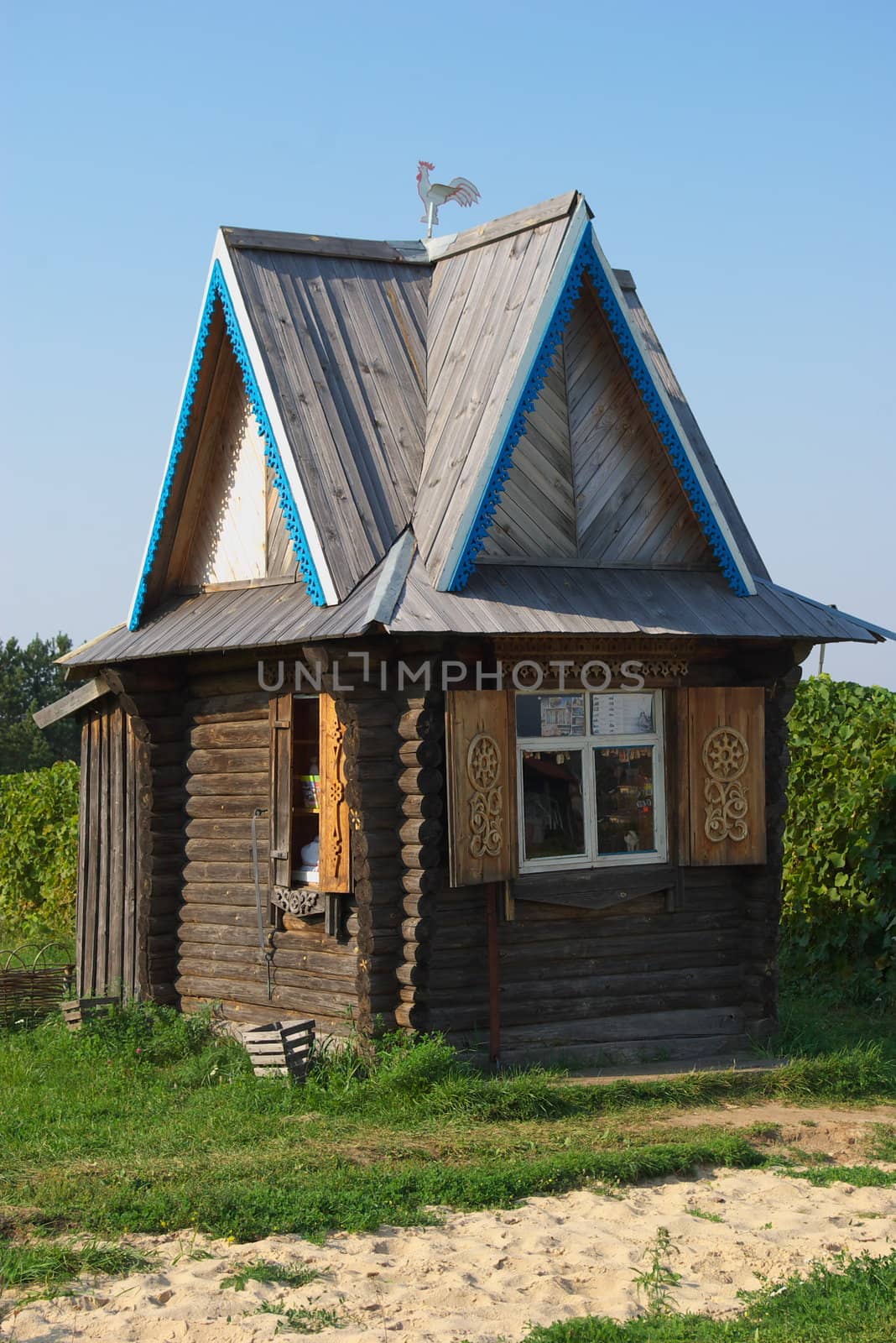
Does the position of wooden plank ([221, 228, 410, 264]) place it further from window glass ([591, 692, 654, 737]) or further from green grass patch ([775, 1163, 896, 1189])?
green grass patch ([775, 1163, 896, 1189])

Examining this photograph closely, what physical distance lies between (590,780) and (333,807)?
1913 mm

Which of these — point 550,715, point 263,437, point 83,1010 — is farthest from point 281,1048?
point 263,437

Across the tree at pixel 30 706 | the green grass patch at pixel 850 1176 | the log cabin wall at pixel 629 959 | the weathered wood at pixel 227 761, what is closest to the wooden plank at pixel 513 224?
the log cabin wall at pixel 629 959

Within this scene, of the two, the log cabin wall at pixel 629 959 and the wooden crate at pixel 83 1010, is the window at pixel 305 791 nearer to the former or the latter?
the log cabin wall at pixel 629 959

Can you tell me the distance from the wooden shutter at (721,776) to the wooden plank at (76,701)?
16.4 feet

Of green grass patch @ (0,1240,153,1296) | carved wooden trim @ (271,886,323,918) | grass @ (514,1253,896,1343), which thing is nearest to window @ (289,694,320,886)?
carved wooden trim @ (271,886,323,918)

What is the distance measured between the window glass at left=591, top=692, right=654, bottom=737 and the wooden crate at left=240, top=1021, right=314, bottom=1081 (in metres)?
3.06

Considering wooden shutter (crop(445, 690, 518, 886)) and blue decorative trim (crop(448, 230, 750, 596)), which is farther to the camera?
blue decorative trim (crop(448, 230, 750, 596))

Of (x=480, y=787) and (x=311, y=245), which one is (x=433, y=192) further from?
(x=480, y=787)

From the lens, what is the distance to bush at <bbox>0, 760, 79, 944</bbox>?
68.3 ft

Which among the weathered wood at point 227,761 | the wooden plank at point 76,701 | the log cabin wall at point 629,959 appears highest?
the wooden plank at point 76,701

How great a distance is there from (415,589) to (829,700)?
6.40m

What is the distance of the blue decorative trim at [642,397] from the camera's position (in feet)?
33.1

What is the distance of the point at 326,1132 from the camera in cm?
864
